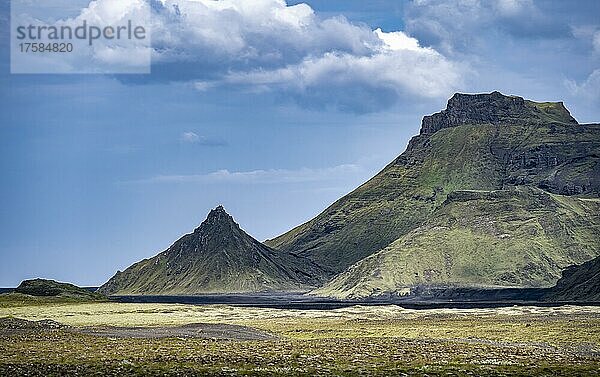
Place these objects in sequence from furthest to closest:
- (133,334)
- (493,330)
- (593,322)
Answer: (593,322), (493,330), (133,334)

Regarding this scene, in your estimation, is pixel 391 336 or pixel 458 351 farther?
pixel 391 336

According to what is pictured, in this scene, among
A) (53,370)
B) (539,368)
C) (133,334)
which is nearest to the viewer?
(53,370)

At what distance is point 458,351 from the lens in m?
77.8

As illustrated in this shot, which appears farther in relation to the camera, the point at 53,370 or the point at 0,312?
the point at 0,312

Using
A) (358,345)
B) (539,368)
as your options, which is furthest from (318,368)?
(358,345)

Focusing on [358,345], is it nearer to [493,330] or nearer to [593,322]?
[493,330]

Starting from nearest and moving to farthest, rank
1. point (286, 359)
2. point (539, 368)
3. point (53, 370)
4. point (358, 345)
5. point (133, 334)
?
point (53, 370)
point (539, 368)
point (286, 359)
point (358, 345)
point (133, 334)

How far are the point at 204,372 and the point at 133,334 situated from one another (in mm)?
41001

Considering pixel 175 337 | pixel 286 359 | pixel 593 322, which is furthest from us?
pixel 593 322

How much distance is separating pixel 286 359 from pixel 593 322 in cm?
6884

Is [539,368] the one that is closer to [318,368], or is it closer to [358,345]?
[318,368]

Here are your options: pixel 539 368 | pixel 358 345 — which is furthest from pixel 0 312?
pixel 539 368

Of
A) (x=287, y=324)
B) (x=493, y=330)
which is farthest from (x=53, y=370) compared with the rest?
(x=287, y=324)

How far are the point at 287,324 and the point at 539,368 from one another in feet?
233
